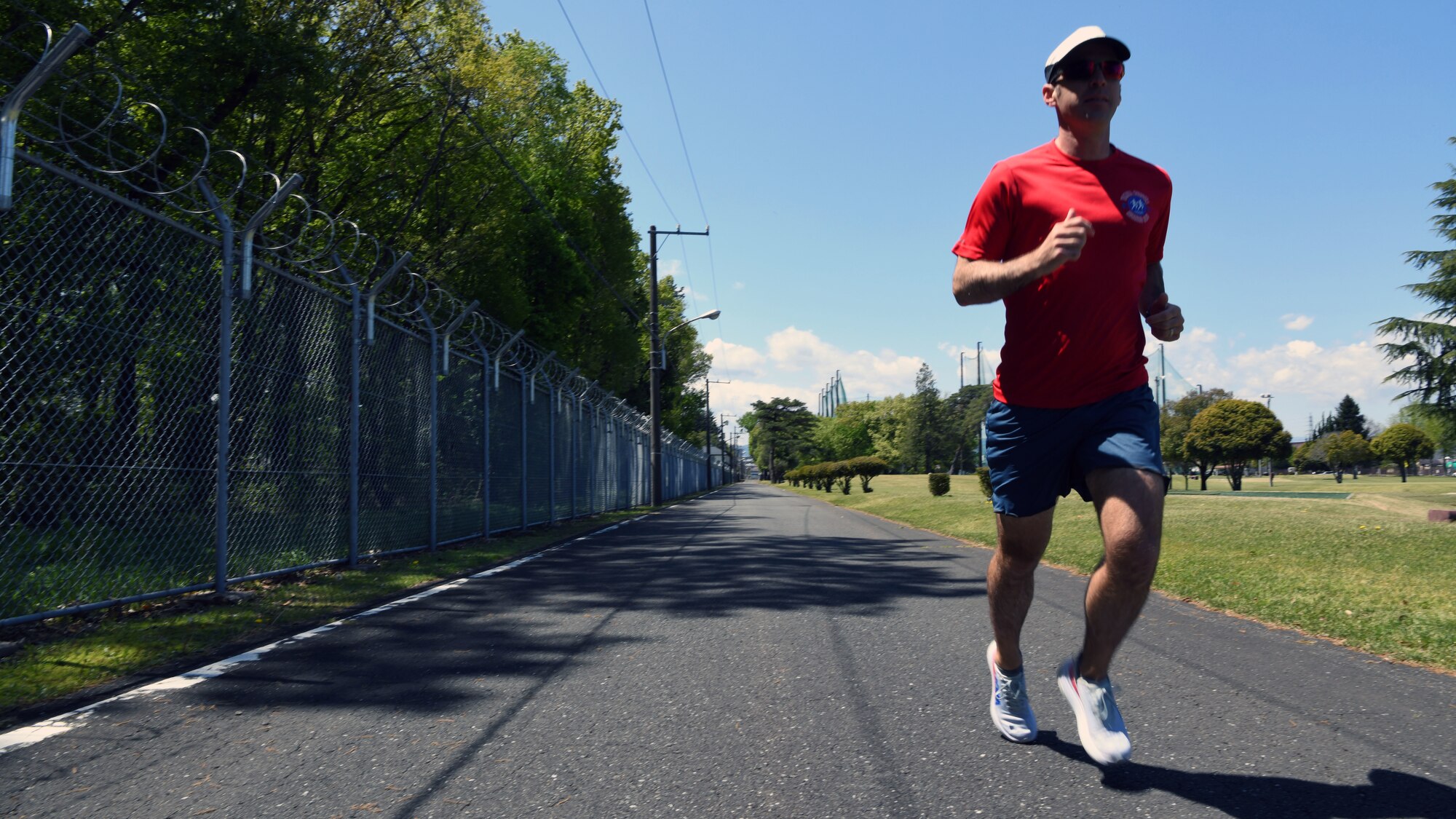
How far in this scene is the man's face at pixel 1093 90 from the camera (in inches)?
131

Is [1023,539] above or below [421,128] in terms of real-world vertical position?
below

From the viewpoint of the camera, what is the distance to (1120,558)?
124 inches

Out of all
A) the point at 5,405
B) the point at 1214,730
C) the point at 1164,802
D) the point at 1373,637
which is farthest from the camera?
the point at 1373,637

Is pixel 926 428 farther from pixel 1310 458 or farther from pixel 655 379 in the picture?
pixel 655 379

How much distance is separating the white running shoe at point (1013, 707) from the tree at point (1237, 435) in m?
56.1

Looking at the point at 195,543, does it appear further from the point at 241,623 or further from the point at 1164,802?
the point at 1164,802

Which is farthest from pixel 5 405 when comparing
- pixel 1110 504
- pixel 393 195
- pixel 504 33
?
pixel 504 33

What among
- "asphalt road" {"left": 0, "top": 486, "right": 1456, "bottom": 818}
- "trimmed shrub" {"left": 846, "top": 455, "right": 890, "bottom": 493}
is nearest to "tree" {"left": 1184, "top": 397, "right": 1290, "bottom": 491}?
"trimmed shrub" {"left": 846, "top": 455, "right": 890, "bottom": 493}

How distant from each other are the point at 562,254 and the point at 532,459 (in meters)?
15.5

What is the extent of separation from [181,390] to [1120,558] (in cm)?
652

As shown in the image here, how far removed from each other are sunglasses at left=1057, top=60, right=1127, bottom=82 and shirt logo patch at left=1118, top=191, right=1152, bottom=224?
36cm

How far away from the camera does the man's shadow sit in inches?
117

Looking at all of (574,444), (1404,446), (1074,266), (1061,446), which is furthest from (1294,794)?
(1404,446)

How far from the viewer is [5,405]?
5.73 m
